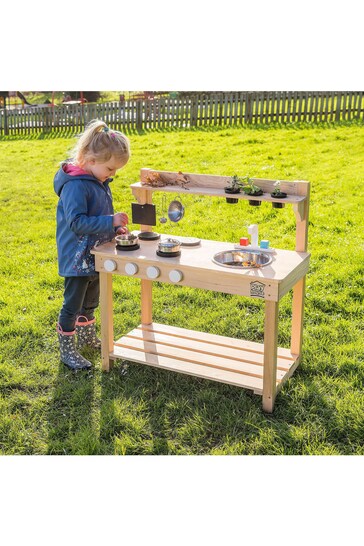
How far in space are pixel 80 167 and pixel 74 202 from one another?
247 millimetres

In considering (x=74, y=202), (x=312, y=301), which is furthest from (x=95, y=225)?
(x=312, y=301)

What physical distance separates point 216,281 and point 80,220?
34.9 inches

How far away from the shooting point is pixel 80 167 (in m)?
3.88

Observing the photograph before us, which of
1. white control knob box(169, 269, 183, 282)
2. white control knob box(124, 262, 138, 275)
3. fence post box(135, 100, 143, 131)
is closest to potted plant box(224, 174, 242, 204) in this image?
white control knob box(169, 269, 183, 282)

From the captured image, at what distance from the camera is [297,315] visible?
13.2 feet

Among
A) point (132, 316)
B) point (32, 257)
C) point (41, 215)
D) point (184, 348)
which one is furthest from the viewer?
point (41, 215)

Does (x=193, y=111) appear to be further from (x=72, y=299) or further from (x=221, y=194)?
(x=72, y=299)

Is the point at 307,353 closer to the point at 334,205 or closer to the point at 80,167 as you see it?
the point at 80,167

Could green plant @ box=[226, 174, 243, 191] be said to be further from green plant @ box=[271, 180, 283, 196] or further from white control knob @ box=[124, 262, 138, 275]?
white control knob @ box=[124, 262, 138, 275]

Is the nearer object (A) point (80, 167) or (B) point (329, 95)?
(A) point (80, 167)

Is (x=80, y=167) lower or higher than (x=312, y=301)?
higher

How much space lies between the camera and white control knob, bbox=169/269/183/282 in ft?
11.9

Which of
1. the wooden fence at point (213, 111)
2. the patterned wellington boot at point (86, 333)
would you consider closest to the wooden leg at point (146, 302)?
the patterned wellington boot at point (86, 333)

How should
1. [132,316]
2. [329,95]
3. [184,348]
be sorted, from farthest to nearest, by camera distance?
[329,95]
[132,316]
[184,348]
